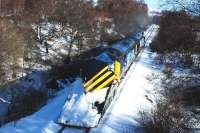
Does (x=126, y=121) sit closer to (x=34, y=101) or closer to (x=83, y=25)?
(x=34, y=101)

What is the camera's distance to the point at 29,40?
3025 centimetres

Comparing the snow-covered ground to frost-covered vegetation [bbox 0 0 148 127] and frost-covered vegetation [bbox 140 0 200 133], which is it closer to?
frost-covered vegetation [bbox 140 0 200 133]

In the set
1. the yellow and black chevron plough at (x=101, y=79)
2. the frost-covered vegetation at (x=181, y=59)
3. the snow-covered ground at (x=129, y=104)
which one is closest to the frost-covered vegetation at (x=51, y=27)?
the snow-covered ground at (x=129, y=104)

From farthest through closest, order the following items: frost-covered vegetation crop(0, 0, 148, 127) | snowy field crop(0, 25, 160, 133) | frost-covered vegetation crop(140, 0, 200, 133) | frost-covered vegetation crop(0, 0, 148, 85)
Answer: frost-covered vegetation crop(0, 0, 148, 85) < frost-covered vegetation crop(0, 0, 148, 127) < snowy field crop(0, 25, 160, 133) < frost-covered vegetation crop(140, 0, 200, 133)

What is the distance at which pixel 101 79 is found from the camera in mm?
17625

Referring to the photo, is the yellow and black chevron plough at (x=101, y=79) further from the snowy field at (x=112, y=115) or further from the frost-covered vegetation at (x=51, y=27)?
the frost-covered vegetation at (x=51, y=27)

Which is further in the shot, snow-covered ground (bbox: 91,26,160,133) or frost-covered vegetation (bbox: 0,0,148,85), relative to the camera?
frost-covered vegetation (bbox: 0,0,148,85)

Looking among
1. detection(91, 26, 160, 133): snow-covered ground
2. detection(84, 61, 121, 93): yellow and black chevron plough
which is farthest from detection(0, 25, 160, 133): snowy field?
detection(84, 61, 121, 93): yellow and black chevron plough

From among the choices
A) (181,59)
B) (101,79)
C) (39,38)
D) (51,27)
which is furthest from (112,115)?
(51,27)

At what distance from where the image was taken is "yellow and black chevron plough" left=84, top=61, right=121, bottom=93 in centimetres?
1684

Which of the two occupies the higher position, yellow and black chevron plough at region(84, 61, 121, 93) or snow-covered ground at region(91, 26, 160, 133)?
yellow and black chevron plough at region(84, 61, 121, 93)

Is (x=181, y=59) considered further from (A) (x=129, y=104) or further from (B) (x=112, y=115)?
(A) (x=129, y=104)

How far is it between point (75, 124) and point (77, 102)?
1.46 metres

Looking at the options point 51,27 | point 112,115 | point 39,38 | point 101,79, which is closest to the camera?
point 112,115
